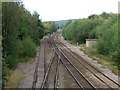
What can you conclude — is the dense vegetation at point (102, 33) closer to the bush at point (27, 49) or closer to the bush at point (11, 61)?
the bush at point (11, 61)

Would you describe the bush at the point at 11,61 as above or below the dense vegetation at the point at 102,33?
below

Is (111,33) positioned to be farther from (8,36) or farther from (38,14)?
(38,14)

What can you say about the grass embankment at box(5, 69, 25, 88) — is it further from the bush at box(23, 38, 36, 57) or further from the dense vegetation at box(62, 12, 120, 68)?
the bush at box(23, 38, 36, 57)

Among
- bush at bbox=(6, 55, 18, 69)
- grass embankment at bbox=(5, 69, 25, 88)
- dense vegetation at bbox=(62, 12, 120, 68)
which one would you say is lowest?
grass embankment at bbox=(5, 69, 25, 88)

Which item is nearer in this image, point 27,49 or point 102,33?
point 27,49

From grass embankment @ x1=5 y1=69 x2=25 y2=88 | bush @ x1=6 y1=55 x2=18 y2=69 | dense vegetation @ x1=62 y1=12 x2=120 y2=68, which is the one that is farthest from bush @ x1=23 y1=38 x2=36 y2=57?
grass embankment @ x1=5 y1=69 x2=25 y2=88

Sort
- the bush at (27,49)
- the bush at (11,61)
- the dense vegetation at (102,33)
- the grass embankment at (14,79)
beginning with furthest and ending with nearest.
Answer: the dense vegetation at (102,33)
the bush at (27,49)
the bush at (11,61)
the grass embankment at (14,79)

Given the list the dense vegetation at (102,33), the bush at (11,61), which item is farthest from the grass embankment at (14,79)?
the dense vegetation at (102,33)

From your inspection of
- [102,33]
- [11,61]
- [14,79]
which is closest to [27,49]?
[11,61]

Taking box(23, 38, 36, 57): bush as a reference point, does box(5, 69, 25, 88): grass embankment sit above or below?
below

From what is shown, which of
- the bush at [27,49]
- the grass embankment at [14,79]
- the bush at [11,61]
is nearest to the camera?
the grass embankment at [14,79]

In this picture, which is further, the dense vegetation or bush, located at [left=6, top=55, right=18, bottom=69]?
the dense vegetation

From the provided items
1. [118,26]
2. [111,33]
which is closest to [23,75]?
[118,26]

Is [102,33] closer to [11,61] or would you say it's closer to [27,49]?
[27,49]
